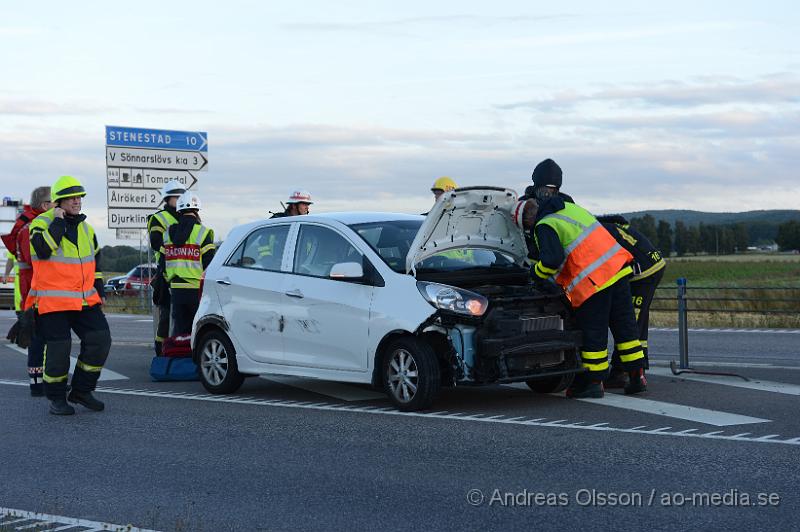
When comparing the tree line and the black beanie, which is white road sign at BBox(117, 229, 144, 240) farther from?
the tree line

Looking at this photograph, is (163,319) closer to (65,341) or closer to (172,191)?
(172,191)

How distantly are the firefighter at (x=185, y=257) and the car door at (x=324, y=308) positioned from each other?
268cm

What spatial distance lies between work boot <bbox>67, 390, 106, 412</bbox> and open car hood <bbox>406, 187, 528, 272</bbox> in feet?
10.5

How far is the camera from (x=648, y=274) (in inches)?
450

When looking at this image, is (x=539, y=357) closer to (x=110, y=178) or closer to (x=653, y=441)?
(x=653, y=441)

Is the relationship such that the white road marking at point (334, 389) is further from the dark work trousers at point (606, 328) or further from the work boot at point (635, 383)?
the work boot at point (635, 383)

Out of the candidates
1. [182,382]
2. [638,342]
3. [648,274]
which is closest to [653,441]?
[638,342]

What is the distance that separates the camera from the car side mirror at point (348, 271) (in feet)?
33.7

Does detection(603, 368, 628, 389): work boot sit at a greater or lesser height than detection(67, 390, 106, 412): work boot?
greater

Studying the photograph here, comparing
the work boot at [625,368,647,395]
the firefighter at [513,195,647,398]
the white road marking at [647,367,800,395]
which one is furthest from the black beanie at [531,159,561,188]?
the white road marking at [647,367,800,395]

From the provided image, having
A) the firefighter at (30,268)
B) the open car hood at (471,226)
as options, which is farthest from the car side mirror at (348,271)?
the firefighter at (30,268)

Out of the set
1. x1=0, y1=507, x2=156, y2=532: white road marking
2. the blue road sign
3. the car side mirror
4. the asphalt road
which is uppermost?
the blue road sign

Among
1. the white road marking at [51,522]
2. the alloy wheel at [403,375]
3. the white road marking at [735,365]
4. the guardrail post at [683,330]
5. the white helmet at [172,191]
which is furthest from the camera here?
the white helmet at [172,191]

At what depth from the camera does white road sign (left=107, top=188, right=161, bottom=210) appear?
2916cm
